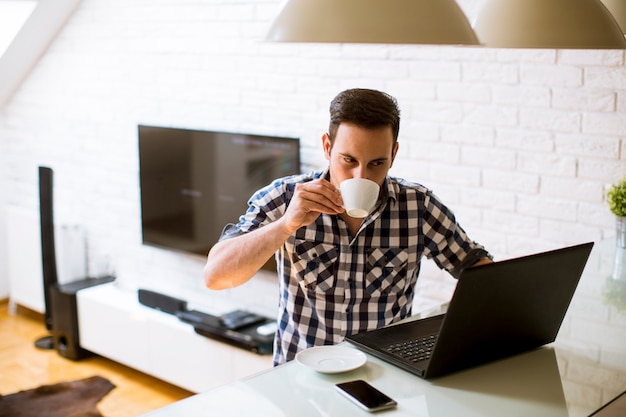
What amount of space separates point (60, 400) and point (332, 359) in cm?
289

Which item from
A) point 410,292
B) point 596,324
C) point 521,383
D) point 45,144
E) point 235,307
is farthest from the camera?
point 45,144

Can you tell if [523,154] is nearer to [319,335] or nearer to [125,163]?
[319,335]

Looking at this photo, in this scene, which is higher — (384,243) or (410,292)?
(384,243)

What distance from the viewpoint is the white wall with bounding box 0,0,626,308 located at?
280cm

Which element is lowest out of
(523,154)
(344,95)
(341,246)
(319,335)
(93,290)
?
(93,290)

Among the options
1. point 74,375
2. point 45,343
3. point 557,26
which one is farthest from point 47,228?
point 557,26

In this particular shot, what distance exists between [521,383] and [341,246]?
0.69m

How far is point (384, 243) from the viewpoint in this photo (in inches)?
81.2

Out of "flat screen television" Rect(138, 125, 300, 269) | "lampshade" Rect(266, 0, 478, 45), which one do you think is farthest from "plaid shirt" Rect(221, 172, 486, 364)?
"flat screen television" Rect(138, 125, 300, 269)

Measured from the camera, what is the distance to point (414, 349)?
1604 mm

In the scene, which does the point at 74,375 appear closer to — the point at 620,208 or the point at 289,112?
the point at 289,112

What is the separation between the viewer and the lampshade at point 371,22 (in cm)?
117

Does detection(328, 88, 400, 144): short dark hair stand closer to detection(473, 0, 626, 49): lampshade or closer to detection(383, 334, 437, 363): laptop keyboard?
detection(473, 0, 626, 49): lampshade

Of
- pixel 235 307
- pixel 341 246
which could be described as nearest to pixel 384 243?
pixel 341 246
